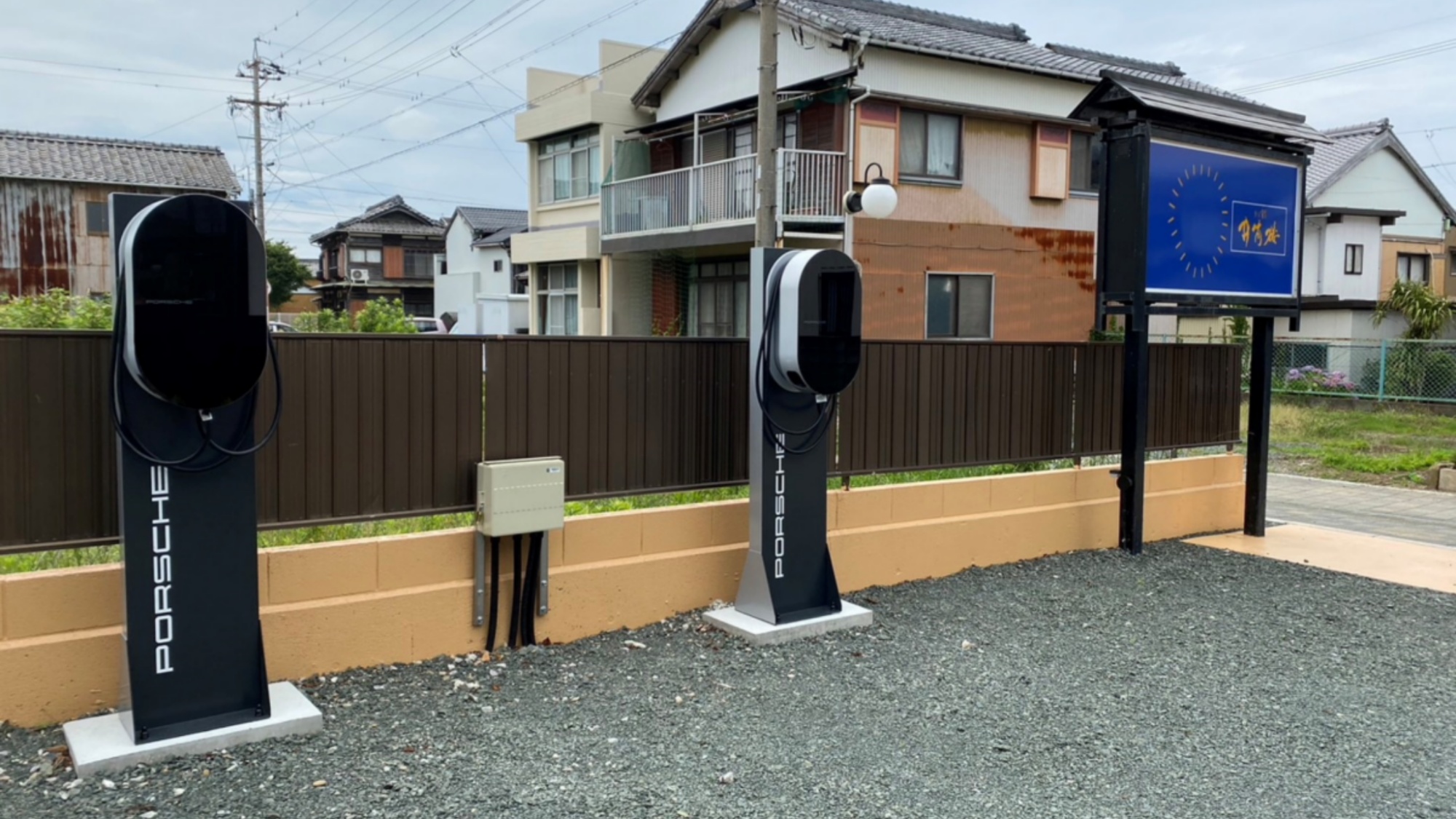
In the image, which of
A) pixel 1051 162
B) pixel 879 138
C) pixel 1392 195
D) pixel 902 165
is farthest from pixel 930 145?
pixel 1392 195

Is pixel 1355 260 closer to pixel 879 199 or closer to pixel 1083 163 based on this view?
pixel 1083 163

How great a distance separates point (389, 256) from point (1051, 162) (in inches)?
1751

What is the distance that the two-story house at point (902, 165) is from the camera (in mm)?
19047

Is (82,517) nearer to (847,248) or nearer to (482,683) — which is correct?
(482,683)

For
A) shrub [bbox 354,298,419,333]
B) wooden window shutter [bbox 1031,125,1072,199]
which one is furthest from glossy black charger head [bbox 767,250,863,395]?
wooden window shutter [bbox 1031,125,1072,199]

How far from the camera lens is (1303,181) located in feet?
31.9

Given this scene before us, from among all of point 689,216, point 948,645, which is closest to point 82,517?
point 948,645

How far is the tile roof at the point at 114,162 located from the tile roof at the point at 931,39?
63.4 feet

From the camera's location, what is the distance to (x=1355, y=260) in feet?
104

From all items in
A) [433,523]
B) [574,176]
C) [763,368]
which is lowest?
[433,523]

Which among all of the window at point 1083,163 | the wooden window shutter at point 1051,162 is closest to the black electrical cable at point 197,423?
the wooden window shutter at point 1051,162

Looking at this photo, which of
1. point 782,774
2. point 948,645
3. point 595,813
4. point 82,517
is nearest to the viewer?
point 595,813

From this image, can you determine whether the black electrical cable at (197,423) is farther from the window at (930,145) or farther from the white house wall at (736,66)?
the window at (930,145)

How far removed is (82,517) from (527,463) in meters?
2.03
